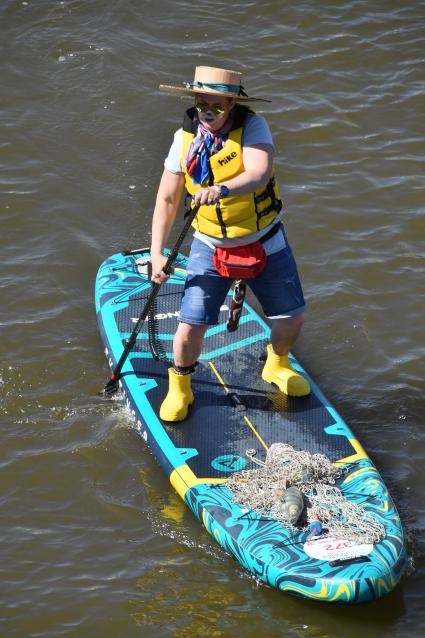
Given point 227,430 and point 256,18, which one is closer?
point 227,430

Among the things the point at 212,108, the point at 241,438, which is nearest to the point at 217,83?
the point at 212,108

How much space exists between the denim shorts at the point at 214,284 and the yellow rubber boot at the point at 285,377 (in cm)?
62

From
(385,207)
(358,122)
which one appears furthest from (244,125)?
(358,122)

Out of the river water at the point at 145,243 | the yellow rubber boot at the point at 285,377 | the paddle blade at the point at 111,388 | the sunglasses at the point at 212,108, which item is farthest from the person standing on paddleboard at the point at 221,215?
the river water at the point at 145,243

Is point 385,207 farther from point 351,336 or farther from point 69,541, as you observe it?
point 69,541

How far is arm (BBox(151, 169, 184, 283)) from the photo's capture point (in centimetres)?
591

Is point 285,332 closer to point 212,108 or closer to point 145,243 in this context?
point 212,108

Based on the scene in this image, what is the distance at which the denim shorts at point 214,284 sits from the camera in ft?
19.7

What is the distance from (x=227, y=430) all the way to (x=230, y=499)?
2.08 feet

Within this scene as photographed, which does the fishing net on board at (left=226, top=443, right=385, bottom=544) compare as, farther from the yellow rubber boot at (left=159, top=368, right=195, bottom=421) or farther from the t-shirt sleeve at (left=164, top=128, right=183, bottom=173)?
the t-shirt sleeve at (left=164, top=128, right=183, bottom=173)

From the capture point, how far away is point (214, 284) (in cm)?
605

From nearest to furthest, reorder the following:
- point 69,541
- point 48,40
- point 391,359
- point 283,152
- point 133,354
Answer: point 69,541
point 133,354
point 391,359
point 283,152
point 48,40

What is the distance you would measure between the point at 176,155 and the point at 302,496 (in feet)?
6.83

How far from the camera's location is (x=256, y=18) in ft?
37.2
